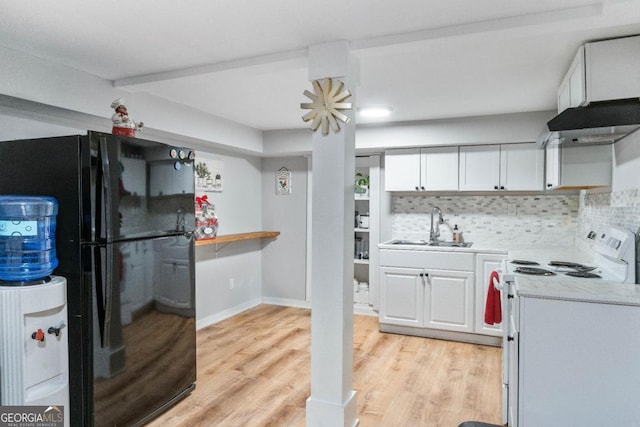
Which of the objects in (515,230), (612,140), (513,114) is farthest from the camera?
(515,230)

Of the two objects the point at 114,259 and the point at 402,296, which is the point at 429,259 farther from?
the point at 114,259

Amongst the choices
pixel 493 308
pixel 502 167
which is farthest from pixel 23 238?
pixel 502 167

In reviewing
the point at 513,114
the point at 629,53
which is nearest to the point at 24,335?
the point at 629,53

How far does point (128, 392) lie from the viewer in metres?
2.26

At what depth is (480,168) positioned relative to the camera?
Answer: 407cm

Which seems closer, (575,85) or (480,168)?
(575,85)

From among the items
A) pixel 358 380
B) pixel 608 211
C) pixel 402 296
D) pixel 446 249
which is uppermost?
pixel 608 211

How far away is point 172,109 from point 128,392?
220 centimetres

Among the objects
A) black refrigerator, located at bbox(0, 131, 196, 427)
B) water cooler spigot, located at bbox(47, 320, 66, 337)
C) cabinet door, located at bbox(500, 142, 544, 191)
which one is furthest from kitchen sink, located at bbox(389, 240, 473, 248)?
water cooler spigot, located at bbox(47, 320, 66, 337)

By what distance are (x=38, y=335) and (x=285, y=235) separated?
3441 millimetres

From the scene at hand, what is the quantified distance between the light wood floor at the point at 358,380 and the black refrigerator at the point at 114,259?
37 centimetres

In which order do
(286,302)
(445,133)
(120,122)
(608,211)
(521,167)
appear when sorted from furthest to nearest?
(286,302)
(445,133)
(521,167)
(608,211)
(120,122)

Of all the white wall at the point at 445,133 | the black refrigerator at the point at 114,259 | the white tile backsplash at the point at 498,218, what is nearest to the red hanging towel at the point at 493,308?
the white tile backsplash at the point at 498,218

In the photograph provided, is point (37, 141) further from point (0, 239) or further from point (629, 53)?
point (629, 53)
